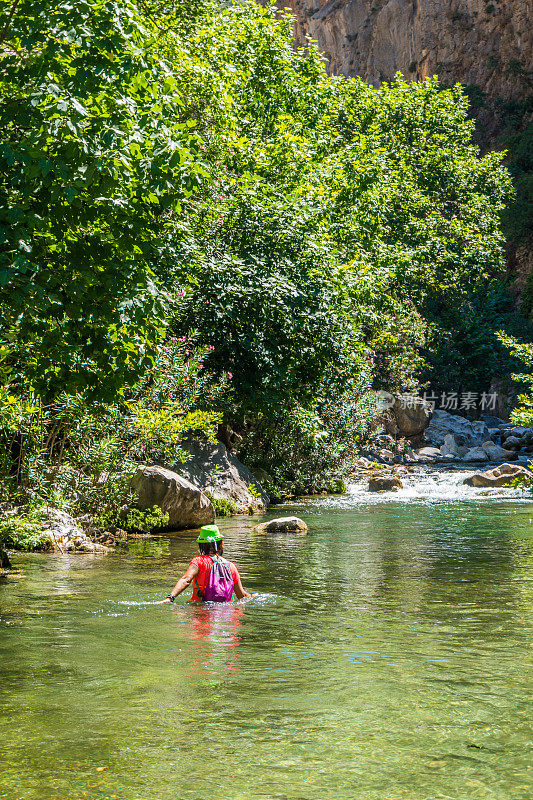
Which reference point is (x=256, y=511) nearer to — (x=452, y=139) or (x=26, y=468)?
(x=26, y=468)

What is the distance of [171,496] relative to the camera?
17.8 metres

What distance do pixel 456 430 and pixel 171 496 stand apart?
32071mm

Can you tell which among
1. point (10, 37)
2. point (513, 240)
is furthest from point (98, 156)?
point (513, 240)

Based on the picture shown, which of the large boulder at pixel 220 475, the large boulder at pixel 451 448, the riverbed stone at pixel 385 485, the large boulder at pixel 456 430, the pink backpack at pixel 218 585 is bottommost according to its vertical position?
the pink backpack at pixel 218 585

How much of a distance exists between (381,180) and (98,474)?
20182 millimetres

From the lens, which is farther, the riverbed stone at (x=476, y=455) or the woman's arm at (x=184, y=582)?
the riverbed stone at (x=476, y=455)

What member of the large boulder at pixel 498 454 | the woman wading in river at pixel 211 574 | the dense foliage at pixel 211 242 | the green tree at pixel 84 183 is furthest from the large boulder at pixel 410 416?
the green tree at pixel 84 183

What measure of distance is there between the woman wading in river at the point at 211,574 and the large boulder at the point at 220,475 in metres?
9.65

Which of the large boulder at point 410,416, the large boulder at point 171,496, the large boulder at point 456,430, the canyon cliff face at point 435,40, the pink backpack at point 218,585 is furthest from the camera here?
the canyon cliff face at point 435,40

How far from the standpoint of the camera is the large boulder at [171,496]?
17438 millimetres

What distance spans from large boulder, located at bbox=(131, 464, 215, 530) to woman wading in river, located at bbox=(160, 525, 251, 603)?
7220 millimetres

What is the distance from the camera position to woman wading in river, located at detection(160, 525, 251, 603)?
993 cm

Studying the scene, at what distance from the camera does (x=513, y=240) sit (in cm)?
5741

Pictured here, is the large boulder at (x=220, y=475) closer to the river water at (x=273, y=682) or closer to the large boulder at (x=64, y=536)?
the large boulder at (x=64, y=536)
